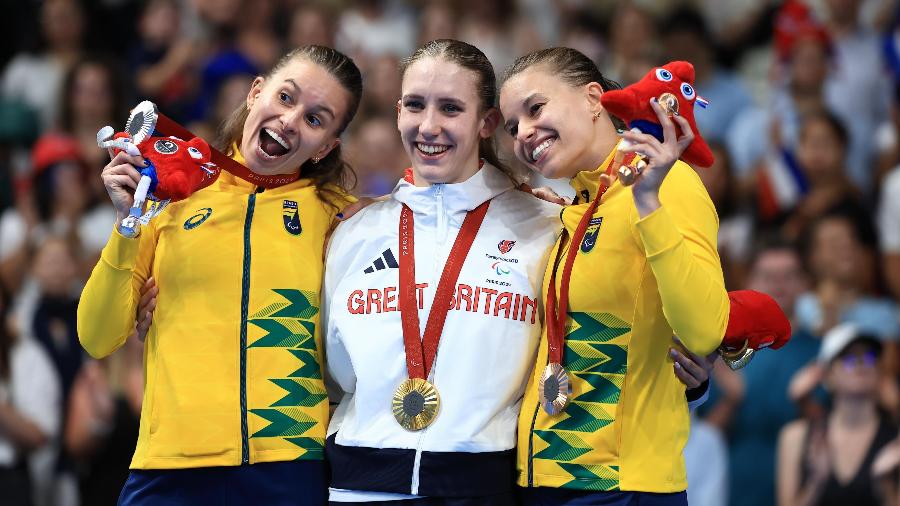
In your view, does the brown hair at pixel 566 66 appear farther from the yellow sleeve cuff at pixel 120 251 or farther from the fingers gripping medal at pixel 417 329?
the yellow sleeve cuff at pixel 120 251

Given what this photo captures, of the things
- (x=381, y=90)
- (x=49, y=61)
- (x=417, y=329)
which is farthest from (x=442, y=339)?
(x=49, y=61)

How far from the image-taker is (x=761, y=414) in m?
7.28

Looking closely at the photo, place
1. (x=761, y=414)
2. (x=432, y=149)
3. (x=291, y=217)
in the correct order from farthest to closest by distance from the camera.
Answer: (x=761, y=414) < (x=291, y=217) < (x=432, y=149)

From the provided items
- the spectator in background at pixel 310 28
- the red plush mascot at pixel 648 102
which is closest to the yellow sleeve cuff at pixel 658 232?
the red plush mascot at pixel 648 102

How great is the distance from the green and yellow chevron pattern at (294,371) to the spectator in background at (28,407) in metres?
3.50

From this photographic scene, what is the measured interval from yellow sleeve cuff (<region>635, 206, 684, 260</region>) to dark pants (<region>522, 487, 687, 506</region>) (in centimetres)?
75

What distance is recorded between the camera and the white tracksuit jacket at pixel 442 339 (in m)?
4.17

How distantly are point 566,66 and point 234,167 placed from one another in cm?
115

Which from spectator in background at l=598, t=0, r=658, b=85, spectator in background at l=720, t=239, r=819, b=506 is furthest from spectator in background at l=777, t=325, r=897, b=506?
spectator in background at l=598, t=0, r=658, b=85

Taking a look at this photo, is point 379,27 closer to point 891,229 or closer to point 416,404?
point 891,229

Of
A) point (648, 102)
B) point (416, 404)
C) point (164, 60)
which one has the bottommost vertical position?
point (416, 404)

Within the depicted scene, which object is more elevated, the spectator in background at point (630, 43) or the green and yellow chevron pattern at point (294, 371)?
the spectator in background at point (630, 43)

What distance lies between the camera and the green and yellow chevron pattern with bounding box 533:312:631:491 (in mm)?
4074

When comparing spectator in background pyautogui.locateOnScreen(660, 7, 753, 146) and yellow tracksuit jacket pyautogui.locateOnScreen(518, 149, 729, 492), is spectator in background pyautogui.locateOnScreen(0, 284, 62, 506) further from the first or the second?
spectator in background pyautogui.locateOnScreen(660, 7, 753, 146)
